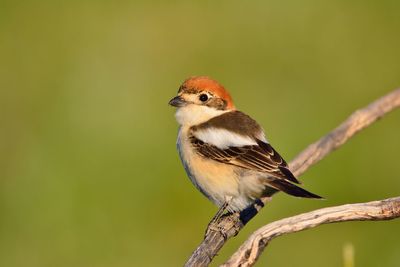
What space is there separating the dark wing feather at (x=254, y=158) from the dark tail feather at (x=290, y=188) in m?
0.05

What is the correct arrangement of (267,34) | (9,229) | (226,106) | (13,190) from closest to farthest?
(226,106) < (9,229) < (13,190) < (267,34)

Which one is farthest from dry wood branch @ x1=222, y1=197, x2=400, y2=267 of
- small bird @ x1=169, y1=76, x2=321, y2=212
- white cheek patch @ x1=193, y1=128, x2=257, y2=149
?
white cheek patch @ x1=193, y1=128, x2=257, y2=149

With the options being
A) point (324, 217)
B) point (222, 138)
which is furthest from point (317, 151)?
point (324, 217)

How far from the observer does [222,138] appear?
6.88 meters

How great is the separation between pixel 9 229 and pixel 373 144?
4.20 meters

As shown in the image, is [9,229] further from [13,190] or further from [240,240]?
[240,240]

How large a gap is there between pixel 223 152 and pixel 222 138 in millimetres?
182

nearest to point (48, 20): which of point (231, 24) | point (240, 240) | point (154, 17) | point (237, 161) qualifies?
point (154, 17)

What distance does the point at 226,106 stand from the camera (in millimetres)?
7344

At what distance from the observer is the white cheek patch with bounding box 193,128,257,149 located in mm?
6785

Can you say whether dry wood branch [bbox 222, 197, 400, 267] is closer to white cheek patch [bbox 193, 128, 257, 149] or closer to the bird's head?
white cheek patch [bbox 193, 128, 257, 149]

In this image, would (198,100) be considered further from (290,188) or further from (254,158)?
(290,188)

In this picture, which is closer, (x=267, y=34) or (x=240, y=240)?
(x=240, y=240)

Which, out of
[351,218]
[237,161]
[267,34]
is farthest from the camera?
[267,34]
